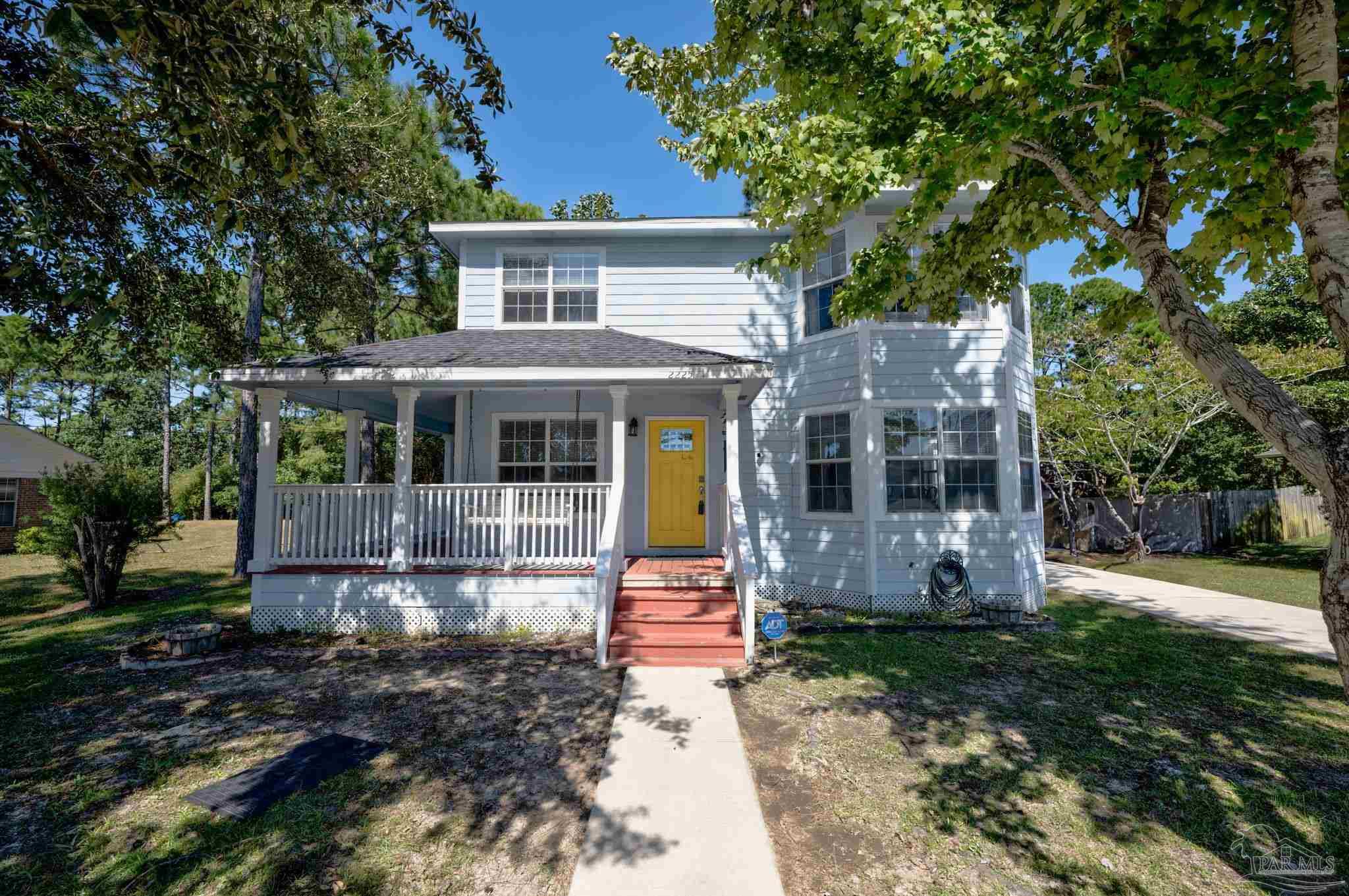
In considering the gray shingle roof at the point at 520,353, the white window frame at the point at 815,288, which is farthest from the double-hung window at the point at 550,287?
the white window frame at the point at 815,288

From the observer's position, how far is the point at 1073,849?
3061mm

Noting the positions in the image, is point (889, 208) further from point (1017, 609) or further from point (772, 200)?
point (1017, 609)

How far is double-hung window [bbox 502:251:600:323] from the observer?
9.84 metres

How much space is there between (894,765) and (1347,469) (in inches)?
119

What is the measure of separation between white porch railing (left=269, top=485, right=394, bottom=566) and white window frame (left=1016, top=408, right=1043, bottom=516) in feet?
30.2

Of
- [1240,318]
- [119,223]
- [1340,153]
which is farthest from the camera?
[1240,318]

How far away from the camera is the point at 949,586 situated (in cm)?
798

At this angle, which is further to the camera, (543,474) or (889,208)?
(543,474)

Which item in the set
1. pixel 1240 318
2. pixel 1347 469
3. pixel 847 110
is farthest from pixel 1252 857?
pixel 1240 318

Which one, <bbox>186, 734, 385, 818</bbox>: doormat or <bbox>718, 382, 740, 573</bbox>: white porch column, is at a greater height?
<bbox>718, 382, 740, 573</bbox>: white porch column

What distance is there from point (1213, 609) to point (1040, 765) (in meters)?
7.75

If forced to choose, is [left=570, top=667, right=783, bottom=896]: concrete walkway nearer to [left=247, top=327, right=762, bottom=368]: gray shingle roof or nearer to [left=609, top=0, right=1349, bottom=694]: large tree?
[left=609, top=0, right=1349, bottom=694]: large tree

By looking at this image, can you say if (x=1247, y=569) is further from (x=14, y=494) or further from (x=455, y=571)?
(x=14, y=494)

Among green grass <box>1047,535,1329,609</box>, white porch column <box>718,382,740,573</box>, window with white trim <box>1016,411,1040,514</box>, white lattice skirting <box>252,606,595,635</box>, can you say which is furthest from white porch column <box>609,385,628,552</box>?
green grass <box>1047,535,1329,609</box>
